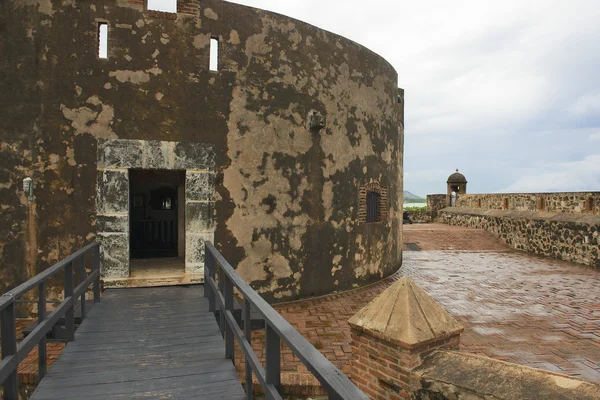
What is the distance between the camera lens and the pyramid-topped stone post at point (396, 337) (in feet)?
12.0

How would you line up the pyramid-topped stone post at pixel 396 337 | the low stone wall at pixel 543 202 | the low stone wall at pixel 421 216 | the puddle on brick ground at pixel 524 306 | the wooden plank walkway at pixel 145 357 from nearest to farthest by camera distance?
1. the wooden plank walkway at pixel 145 357
2. the pyramid-topped stone post at pixel 396 337
3. the puddle on brick ground at pixel 524 306
4. the low stone wall at pixel 543 202
5. the low stone wall at pixel 421 216

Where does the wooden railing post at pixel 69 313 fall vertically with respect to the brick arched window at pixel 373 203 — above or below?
below

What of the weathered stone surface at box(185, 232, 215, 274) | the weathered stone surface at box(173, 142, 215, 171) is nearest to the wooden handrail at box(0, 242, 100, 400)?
the weathered stone surface at box(185, 232, 215, 274)

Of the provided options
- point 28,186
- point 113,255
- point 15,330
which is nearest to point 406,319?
point 15,330

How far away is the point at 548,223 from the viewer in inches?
585

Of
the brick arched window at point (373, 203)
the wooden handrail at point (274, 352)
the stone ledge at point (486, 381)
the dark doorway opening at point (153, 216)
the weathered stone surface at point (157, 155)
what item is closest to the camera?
the wooden handrail at point (274, 352)

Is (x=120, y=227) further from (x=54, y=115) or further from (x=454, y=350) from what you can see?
(x=454, y=350)

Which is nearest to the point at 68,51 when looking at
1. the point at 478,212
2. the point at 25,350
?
the point at 25,350

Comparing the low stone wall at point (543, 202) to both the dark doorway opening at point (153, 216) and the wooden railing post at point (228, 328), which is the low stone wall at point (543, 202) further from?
the wooden railing post at point (228, 328)

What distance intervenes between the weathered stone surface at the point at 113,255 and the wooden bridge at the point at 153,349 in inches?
35.0

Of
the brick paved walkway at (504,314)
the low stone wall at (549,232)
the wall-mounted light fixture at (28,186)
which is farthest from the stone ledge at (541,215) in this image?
the wall-mounted light fixture at (28,186)

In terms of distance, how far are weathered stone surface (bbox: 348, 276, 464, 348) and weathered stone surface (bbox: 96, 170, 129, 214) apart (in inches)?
172

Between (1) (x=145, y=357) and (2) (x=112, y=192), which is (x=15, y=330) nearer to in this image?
(1) (x=145, y=357)

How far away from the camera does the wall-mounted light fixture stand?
608cm
